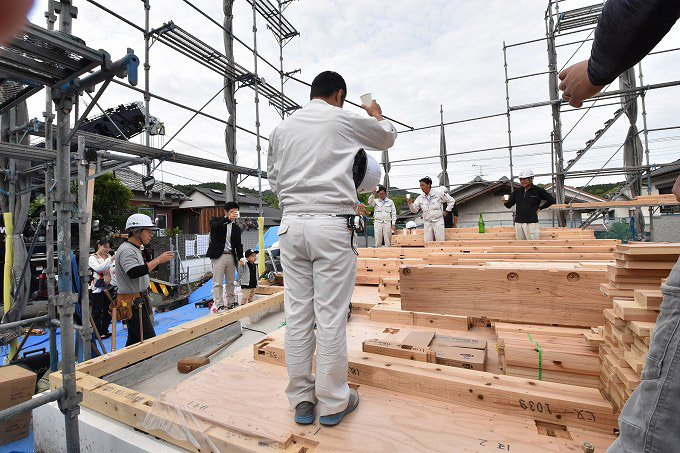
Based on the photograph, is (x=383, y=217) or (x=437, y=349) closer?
(x=437, y=349)

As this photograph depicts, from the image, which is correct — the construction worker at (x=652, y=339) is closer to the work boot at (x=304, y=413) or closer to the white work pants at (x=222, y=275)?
the work boot at (x=304, y=413)

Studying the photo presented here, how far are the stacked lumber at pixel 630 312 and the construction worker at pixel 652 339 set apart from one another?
56 cm

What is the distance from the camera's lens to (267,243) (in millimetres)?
10477

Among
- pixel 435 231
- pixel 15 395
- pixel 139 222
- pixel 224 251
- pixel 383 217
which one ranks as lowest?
pixel 15 395

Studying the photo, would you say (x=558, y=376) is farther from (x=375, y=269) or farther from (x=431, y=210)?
(x=431, y=210)

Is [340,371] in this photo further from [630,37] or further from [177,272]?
[177,272]

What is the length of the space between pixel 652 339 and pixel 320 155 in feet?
4.68

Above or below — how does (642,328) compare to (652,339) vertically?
below

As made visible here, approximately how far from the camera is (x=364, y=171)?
187cm

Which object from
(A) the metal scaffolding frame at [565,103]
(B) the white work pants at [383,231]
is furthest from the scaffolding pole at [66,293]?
(A) the metal scaffolding frame at [565,103]

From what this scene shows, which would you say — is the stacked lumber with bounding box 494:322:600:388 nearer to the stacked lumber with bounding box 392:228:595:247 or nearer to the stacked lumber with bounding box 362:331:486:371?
the stacked lumber with bounding box 362:331:486:371

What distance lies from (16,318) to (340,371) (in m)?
5.69

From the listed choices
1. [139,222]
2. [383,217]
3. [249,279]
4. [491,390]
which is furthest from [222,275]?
[491,390]

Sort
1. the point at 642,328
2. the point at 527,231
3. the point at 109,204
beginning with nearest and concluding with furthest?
1. the point at 642,328
2. the point at 527,231
3. the point at 109,204
